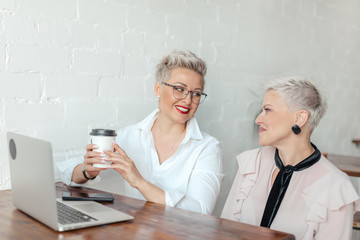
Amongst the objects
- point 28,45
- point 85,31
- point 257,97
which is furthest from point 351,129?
point 28,45

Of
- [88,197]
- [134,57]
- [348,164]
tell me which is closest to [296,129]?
[88,197]

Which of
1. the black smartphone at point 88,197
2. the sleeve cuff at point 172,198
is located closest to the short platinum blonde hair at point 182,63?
the sleeve cuff at point 172,198

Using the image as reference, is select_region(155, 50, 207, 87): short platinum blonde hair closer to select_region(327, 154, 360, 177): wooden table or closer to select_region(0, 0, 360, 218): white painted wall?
select_region(0, 0, 360, 218): white painted wall

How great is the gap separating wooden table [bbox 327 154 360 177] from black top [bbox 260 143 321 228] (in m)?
0.73

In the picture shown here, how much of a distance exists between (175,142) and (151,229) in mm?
819

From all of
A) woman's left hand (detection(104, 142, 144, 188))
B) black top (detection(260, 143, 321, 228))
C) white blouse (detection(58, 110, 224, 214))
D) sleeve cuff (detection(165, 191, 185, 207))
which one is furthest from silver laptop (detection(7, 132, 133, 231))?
black top (detection(260, 143, 321, 228))

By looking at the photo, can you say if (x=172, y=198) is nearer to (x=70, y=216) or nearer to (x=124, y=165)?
(x=124, y=165)

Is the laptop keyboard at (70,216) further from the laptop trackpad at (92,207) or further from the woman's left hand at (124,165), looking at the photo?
the woman's left hand at (124,165)

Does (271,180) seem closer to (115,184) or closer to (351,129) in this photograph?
(115,184)

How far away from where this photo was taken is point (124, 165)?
139 cm

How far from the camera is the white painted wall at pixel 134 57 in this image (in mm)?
1675

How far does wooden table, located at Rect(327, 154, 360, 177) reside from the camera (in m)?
2.15

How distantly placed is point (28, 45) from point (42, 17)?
13 centimetres

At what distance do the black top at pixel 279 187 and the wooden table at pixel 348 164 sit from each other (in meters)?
0.73
